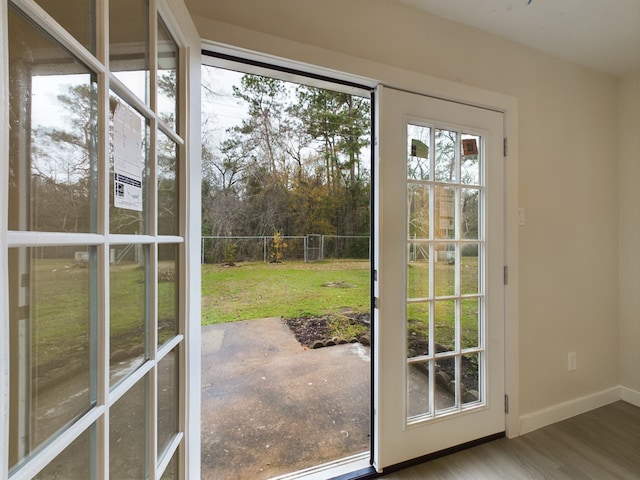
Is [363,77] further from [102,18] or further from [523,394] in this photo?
[523,394]

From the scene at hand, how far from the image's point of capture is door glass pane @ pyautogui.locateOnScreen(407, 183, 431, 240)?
56.2 inches

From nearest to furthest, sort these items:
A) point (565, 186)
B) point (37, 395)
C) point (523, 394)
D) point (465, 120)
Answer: point (37, 395), point (465, 120), point (523, 394), point (565, 186)

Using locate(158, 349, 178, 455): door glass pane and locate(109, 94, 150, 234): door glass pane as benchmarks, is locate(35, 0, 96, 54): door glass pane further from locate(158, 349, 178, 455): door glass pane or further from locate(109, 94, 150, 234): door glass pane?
locate(158, 349, 178, 455): door glass pane

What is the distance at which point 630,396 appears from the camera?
1967mm

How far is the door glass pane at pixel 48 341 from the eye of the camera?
39cm

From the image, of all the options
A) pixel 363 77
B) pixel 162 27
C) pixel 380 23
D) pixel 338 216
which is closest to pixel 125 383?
pixel 162 27

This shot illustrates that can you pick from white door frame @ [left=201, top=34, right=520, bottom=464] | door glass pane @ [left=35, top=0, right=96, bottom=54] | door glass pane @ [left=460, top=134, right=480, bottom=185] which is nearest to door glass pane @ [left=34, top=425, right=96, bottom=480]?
door glass pane @ [left=35, top=0, right=96, bottom=54]

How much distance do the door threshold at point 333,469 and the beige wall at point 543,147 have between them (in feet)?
3.52

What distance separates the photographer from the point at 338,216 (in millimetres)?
2490

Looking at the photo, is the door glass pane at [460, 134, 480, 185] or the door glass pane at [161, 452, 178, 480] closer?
the door glass pane at [161, 452, 178, 480]

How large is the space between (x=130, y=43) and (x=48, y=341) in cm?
67

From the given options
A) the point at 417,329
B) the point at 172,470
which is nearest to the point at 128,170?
Result: the point at 172,470

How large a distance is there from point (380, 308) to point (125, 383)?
105 cm

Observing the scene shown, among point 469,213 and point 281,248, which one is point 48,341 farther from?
point 281,248
